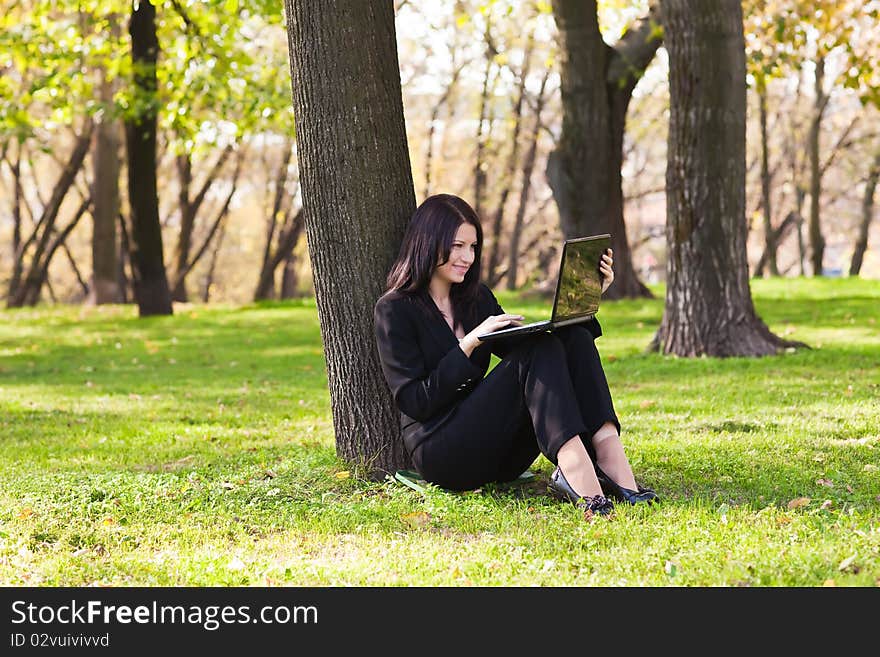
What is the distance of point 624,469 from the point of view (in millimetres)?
5289

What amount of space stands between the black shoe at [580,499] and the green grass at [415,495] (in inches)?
2.7

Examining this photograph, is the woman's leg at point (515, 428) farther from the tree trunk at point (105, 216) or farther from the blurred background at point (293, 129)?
the tree trunk at point (105, 216)

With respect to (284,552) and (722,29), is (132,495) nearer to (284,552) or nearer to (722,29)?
(284,552)

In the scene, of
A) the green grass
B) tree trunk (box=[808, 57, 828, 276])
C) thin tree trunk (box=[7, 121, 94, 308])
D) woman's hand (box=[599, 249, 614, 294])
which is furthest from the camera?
thin tree trunk (box=[7, 121, 94, 308])

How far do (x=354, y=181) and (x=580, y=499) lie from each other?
210 centimetres

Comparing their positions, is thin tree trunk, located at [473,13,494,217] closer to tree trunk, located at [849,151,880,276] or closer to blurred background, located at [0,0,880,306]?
blurred background, located at [0,0,880,306]

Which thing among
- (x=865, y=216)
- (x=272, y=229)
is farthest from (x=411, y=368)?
(x=865, y=216)

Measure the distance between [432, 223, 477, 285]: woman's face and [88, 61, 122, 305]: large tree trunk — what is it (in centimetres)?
1718

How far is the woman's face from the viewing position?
5.47 meters

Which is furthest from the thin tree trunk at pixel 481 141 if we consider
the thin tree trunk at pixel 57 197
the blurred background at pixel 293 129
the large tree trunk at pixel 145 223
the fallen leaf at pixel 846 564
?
the fallen leaf at pixel 846 564

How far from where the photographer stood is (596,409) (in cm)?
526

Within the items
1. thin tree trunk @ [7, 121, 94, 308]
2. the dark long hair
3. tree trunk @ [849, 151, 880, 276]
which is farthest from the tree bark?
the dark long hair

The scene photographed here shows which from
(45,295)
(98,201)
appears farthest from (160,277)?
(45,295)

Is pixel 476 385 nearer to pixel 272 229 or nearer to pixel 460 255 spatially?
pixel 460 255
